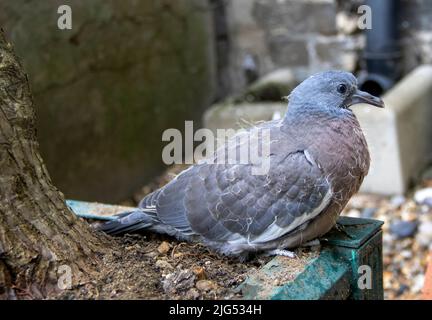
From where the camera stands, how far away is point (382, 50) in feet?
13.8

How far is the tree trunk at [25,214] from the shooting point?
1642 mm

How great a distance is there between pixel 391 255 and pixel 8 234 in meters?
2.12

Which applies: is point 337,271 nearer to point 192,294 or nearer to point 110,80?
point 192,294

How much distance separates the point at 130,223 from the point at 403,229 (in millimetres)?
1768

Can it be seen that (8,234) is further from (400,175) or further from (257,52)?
(257,52)

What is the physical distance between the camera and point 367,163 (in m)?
1.91

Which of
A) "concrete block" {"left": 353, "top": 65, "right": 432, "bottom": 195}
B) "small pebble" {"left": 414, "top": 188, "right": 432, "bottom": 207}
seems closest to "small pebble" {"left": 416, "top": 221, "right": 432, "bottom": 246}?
"small pebble" {"left": 414, "top": 188, "right": 432, "bottom": 207}

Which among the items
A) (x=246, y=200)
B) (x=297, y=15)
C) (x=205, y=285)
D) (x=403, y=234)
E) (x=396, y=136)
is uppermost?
(x=297, y=15)

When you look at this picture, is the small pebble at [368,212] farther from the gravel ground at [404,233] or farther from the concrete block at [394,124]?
the concrete block at [394,124]

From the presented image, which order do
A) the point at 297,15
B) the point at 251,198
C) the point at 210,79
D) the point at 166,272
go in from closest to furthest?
the point at 166,272 → the point at 251,198 → the point at 297,15 → the point at 210,79

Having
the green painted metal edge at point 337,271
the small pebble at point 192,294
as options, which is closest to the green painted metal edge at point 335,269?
the green painted metal edge at point 337,271

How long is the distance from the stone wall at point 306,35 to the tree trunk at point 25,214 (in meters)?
2.95

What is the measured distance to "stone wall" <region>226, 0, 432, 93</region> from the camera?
439 cm

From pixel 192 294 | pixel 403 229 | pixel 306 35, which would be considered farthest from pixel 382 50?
pixel 192 294
